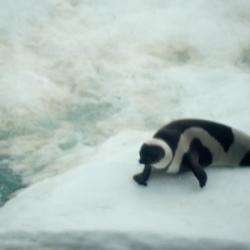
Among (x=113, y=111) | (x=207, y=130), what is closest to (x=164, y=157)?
(x=207, y=130)

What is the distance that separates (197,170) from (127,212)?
0.55m

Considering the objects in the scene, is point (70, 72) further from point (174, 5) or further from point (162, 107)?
point (174, 5)

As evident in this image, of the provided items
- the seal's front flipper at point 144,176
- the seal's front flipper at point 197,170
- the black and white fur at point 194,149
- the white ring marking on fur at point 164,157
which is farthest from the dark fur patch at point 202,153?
the seal's front flipper at point 144,176

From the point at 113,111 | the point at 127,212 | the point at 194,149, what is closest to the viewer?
the point at 127,212

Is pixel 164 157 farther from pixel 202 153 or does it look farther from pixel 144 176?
pixel 202 153

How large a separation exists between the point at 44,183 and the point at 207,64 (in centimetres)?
386

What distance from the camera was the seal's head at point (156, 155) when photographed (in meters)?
4.24

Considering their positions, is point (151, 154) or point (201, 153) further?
point (201, 153)

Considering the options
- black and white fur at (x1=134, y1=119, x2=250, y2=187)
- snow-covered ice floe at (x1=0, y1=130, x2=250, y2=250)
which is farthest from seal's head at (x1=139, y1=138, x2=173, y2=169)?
snow-covered ice floe at (x1=0, y1=130, x2=250, y2=250)

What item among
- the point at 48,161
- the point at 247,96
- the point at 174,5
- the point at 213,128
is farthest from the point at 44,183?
the point at 174,5

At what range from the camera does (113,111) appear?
7184mm

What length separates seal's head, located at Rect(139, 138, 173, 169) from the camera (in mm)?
4238

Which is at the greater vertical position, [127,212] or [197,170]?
[197,170]

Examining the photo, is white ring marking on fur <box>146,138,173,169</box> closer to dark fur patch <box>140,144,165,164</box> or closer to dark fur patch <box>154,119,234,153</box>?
dark fur patch <box>140,144,165,164</box>
